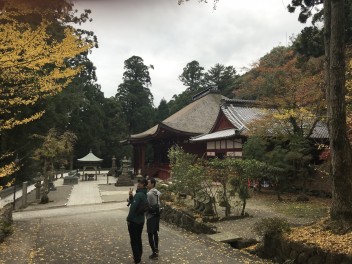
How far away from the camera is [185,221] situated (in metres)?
9.87

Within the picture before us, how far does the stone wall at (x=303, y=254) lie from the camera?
4.96 m

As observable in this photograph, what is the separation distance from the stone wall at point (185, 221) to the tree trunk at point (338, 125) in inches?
136

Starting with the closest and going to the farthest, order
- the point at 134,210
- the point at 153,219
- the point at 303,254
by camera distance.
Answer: the point at 303,254, the point at 134,210, the point at 153,219

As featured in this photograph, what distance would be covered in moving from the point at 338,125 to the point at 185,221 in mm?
5549

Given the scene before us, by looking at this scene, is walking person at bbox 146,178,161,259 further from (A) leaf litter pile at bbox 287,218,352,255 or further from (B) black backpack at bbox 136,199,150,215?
(A) leaf litter pile at bbox 287,218,352,255

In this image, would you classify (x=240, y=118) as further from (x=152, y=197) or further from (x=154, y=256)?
(x=154, y=256)

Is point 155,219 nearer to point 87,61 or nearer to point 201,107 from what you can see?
point 201,107

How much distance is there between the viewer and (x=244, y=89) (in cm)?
3722

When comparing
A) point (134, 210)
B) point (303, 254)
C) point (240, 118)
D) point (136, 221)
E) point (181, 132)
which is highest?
point (240, 118)

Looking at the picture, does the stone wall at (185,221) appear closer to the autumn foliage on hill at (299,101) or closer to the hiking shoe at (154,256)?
the hiking shoe at (154,256)

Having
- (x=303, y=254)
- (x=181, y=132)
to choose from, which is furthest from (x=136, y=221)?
(x=181, y=132)

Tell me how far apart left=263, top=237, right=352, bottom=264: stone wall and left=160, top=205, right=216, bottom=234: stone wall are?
8.36 ft

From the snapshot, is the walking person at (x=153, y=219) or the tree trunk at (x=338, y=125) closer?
the tree trunk at (x=338, y=125)

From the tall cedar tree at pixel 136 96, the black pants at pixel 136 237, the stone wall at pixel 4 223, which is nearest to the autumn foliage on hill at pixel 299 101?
the black pants at pixel 136 237
